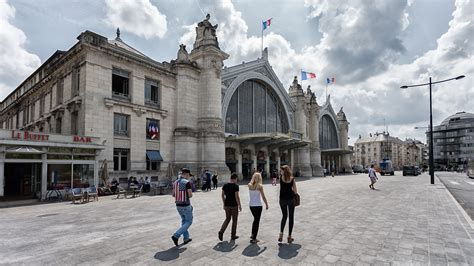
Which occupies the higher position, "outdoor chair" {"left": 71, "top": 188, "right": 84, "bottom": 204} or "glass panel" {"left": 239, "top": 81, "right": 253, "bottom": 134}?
"glass panel" {"left": 239, "top": 81, "right": 253, "bottom": 134}

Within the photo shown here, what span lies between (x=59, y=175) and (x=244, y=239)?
14457 millimetres

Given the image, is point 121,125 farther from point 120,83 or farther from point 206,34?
point 206,34

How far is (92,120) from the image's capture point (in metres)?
19.1

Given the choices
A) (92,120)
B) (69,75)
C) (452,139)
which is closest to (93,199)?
(92,120)

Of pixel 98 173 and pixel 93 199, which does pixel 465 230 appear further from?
pixel 98 173

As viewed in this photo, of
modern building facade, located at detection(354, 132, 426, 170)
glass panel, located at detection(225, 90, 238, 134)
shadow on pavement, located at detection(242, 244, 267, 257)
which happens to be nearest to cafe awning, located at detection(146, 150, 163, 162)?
glass panel, located at detection(225, 90, 238, 134)

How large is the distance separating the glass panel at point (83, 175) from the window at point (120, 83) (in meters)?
6.37

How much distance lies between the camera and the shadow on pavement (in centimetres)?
583

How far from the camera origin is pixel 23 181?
18.5 m

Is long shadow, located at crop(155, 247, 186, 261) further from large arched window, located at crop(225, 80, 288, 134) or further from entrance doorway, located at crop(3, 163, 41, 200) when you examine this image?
large arched window, located at crop(225, 80, 288, 134)

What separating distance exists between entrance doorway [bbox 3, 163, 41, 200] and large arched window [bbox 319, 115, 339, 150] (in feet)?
160

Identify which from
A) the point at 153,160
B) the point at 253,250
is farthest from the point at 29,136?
the point at 253,250

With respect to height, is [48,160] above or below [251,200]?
above

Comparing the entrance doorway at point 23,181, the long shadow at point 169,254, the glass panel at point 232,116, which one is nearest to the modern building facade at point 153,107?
the glass panel at point 232,116
